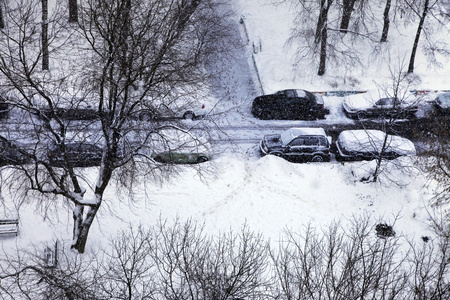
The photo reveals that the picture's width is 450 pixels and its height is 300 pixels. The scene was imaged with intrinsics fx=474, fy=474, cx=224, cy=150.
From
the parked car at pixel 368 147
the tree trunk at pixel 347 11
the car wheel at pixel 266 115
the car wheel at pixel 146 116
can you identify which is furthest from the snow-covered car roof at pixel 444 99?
the car wheel at pixel 146 116

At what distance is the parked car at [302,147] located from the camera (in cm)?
2052

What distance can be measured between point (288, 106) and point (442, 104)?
769 cm

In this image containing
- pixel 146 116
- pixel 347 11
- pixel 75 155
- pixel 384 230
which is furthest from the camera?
pixel 347 11

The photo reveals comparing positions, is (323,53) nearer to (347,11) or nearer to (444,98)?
(347,11)

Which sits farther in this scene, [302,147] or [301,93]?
[301,93]

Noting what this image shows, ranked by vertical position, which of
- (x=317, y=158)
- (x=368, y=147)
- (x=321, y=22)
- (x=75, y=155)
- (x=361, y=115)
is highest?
(x=321, y=22)

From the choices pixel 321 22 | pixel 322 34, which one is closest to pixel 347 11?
pixel 321 22

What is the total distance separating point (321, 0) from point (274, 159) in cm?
1068

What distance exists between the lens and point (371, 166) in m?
19.6

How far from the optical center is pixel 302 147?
67.4 feet

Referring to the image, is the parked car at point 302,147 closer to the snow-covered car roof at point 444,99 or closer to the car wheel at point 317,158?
the car wheel at point 317,158

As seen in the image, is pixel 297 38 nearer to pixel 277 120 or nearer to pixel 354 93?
pixel 354 93

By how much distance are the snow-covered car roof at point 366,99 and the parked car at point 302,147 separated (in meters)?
4.08

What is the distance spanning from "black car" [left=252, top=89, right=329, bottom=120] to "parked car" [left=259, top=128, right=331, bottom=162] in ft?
9.59
